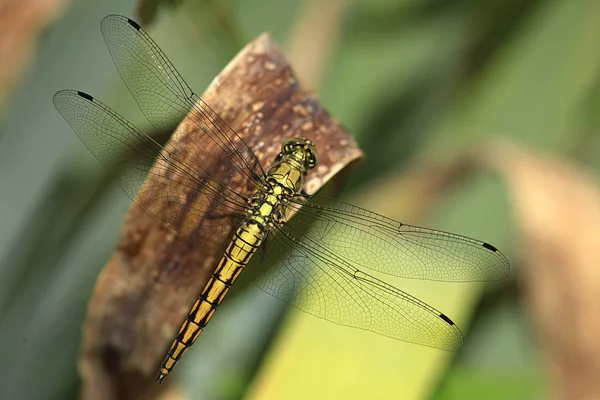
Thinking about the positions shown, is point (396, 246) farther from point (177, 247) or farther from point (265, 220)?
point (177, 247)

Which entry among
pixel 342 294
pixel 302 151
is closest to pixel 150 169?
pixel 302 151

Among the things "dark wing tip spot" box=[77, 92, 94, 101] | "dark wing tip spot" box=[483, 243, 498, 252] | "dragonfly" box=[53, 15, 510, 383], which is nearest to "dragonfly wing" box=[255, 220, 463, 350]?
"dragonfly" box=[53, 15, 510, 383]

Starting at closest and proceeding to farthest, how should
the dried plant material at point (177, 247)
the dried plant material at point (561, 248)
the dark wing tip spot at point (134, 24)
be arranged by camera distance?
1. the dried plant material at point (177, 247)
2. the dark wing tip spot at point (134, 24)
3. the dried plant material at point (561, 248)

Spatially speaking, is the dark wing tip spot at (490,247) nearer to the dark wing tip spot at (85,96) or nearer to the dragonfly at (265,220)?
the dragonfly at (265,220)

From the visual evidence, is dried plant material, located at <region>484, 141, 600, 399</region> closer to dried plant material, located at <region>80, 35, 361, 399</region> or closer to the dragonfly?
the dragonfly

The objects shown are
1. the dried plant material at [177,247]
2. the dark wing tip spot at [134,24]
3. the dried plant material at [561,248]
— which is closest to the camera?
the dried plant material at [177,247]

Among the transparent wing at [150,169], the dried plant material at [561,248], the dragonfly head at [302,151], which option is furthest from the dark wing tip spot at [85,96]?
the dried plant material at [561,248]

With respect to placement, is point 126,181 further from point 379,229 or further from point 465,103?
point 465,103
